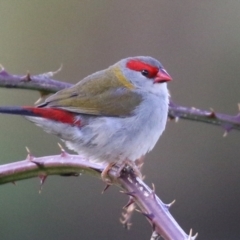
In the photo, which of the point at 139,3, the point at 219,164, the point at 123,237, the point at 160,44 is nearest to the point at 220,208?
the point at 219,164

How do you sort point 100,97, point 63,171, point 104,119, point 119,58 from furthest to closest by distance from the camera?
point 119,58, point 100,97, point 104,119, point 63,171

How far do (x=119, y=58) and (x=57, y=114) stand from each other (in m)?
4.60

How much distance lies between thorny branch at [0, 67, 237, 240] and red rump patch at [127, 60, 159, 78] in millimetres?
626

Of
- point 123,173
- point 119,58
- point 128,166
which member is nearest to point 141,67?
point 128,166

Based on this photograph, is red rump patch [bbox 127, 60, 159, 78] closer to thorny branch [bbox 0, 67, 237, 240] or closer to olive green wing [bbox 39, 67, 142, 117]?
olive green wing [bbox 39, 67, 142, 117]

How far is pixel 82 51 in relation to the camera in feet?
28.1

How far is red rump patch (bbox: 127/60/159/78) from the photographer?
4473 millimetres

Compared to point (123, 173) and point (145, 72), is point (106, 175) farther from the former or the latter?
point (145, 72)

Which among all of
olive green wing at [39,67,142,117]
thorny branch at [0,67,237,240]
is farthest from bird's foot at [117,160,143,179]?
olive green wing at [39,67,142,117]

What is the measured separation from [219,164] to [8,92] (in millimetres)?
3184

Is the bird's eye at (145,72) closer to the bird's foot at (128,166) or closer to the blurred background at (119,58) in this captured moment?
the bird's foot at (128,166)

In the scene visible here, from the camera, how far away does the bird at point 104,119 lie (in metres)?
3.94

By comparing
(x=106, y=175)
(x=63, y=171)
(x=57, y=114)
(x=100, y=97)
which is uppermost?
(x=100, y=97)

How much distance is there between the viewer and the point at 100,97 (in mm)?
4207
